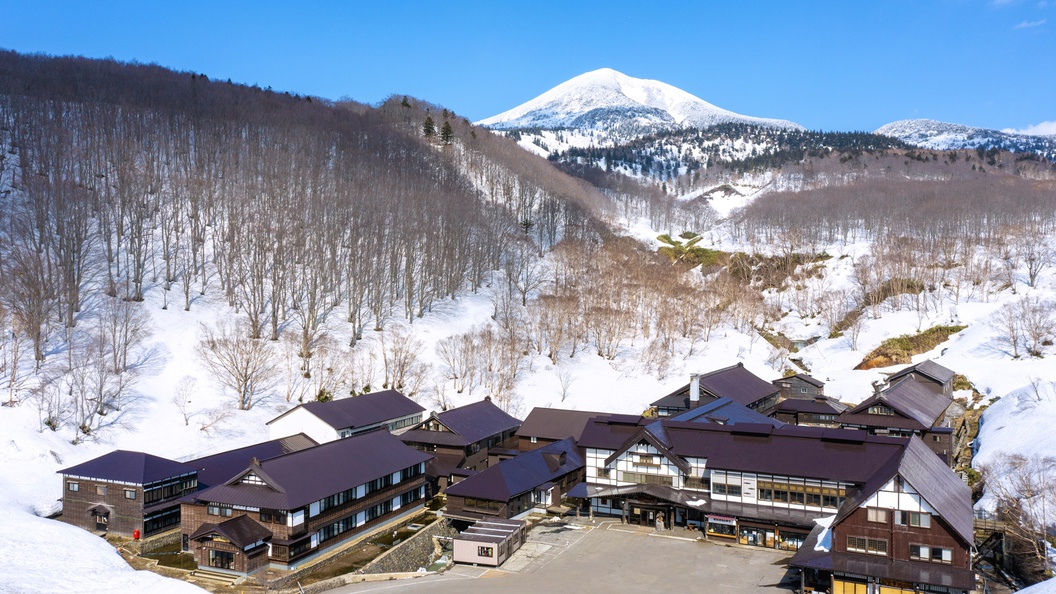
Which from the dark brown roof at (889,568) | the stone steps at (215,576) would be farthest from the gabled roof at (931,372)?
the stone steps at (215,576)

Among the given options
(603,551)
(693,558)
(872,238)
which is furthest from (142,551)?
(872,238)

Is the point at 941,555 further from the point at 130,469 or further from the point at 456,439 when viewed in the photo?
the point at 130,469

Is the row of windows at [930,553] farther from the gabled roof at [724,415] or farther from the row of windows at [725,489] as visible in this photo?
the gabled roof at [724,415]

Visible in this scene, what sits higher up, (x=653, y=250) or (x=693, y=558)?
(x=653, y=250)

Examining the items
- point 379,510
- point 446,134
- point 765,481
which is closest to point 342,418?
point 379,510

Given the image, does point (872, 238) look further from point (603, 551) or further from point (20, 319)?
point (20, 319)

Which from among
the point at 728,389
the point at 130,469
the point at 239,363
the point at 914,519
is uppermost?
the point at 239,363
